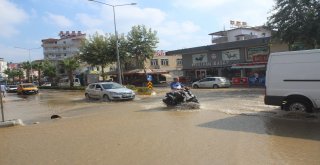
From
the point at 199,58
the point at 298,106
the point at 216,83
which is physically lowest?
the point at 298,106

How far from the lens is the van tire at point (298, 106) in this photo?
11.6 meters

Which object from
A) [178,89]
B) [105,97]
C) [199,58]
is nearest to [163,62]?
[199,58]

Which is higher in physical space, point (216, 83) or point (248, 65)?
point (248, 65)

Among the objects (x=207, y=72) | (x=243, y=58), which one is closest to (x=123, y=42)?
(x=207, y=72)

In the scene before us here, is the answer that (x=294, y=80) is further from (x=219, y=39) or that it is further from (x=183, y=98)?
(x=219, y=39)

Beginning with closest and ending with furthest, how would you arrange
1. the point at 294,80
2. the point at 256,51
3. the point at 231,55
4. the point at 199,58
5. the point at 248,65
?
1. the point at 294,80
2. the point at 248,65
3. the point at 256,51
4. the point at 231,55
5. the point at 199,58

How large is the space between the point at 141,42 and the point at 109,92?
29737 millimetres

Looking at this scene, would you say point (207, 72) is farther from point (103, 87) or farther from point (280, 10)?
point (103, 87)

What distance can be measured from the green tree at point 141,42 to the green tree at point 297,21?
27348 mm

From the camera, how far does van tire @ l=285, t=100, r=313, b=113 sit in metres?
11.6

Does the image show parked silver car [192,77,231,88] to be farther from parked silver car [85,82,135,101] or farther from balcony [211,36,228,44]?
balcony [211,36,228,44]

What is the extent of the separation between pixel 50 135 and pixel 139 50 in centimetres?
4198

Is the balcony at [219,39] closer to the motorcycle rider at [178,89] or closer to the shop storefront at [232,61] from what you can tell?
the shop storefront at [232,61]

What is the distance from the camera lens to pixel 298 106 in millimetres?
11938
